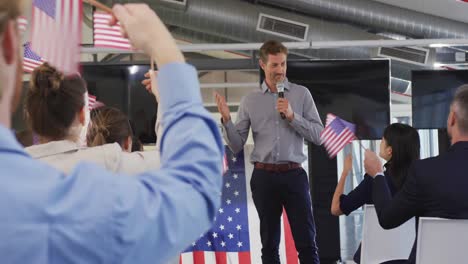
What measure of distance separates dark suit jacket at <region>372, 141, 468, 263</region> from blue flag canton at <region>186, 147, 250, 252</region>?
2.96 m

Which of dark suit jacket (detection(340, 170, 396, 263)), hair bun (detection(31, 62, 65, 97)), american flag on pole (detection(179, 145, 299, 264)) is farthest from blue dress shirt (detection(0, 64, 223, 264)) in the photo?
american flag on pole (detection(179, 145, 299, 264))

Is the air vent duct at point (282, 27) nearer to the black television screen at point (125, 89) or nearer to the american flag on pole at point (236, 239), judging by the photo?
the black television screen at point (125, 89)

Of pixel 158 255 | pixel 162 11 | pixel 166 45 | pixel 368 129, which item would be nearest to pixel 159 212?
pixel 158 255

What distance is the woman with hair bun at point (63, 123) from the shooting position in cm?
226

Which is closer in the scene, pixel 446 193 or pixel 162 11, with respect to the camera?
pixel 446 193

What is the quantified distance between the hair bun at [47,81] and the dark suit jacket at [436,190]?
133cm

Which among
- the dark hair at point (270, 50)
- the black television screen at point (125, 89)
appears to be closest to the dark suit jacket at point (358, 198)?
the dark hair at point (270, 50)

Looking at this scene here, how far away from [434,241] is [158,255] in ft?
8.78

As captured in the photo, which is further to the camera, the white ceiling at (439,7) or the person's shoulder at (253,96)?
Answer: the white ceiling at (439,7)

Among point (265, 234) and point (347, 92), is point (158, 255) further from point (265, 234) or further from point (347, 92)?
point (347, 92)

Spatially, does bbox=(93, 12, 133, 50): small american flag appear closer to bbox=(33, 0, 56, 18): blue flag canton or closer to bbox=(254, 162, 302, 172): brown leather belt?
bbox=(33, 0, 56, 18): blue flag canton

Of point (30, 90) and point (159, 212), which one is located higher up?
point (30, 90)

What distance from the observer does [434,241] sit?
306 cm

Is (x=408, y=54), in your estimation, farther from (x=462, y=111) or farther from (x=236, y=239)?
(x=462, y=111)
